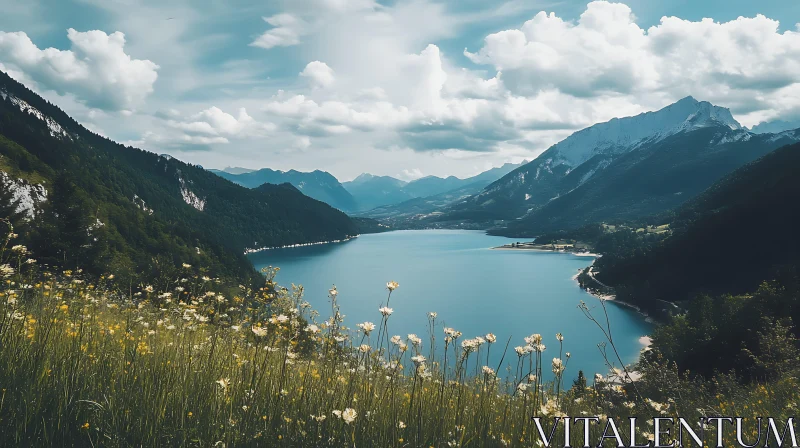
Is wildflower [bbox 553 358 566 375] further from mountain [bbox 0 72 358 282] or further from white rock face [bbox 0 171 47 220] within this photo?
white rock face [bbox 0 171 47 220]

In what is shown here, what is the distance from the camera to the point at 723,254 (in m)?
141

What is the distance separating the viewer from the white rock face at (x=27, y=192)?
10016 cm

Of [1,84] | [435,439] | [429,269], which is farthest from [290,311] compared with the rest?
[1,84]

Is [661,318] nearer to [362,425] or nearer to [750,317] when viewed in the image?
[750,317]

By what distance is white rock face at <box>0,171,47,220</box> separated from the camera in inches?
3943

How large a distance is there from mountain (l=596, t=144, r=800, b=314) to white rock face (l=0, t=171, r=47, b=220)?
16210 cm

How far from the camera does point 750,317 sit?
61031 millimetres

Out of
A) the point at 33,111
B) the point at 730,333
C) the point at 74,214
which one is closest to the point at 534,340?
the point at 74,214

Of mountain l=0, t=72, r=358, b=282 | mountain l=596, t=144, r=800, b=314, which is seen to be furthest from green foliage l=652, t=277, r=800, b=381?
mountain l=596, t=144, r=800, b=314

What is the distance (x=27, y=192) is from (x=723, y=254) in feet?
642

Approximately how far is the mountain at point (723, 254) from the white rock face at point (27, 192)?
162m

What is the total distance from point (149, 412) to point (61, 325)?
243 centimetres

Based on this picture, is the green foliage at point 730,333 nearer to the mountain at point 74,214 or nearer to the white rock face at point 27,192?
the mountain at point 74,214

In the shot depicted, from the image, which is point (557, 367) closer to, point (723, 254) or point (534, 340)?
point (534, 340)
